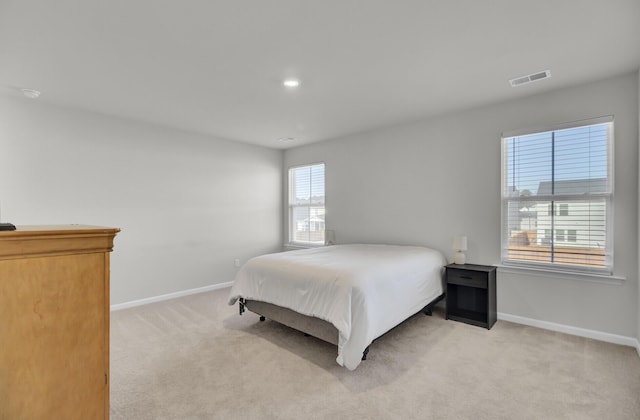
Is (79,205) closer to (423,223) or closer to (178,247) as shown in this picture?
(178,247)

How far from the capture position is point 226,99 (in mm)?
3391

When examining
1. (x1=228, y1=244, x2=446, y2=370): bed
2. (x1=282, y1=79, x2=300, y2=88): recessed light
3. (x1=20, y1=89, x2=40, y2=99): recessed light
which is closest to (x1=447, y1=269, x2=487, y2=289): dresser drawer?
(x1=228, y1=244, x2=446, y2=370): bed

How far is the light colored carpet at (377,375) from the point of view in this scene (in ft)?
6.34

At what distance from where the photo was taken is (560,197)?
3.17m

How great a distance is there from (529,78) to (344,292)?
2.63 metres

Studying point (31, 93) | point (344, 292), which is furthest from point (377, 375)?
point (31, 93)

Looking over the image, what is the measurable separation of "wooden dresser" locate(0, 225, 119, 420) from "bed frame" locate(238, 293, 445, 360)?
1.81 meters

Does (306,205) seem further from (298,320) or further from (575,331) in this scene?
(575,331)

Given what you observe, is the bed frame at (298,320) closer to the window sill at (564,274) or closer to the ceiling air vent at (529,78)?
the window sill at (564,274)

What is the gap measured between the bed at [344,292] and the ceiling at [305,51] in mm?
1748

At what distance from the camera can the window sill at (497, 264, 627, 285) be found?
9.43ft

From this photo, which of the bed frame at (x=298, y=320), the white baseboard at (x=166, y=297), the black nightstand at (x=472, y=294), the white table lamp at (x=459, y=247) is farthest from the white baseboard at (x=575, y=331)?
the white baseboard at (x=166, y=297)

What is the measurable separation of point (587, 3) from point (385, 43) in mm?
1212

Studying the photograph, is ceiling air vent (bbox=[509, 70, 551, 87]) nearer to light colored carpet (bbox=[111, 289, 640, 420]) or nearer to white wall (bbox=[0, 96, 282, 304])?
light colored carpet (bbox=[111, 289, 640, 420])
